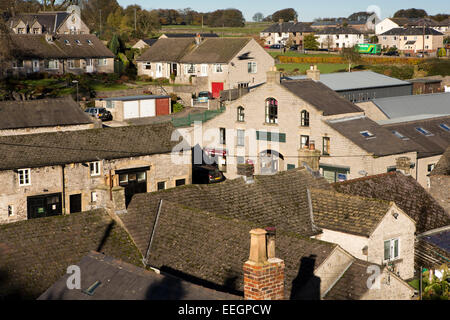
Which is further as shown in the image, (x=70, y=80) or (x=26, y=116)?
(x=70, y=80)

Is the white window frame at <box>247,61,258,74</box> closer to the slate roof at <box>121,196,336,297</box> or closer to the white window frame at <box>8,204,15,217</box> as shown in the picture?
the white window frame at <box>8,204,15,217</box>

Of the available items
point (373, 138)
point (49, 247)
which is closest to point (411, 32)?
point (373, 138)

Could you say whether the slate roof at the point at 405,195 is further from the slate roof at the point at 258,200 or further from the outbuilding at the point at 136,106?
the outbuilding at the point at 136,106

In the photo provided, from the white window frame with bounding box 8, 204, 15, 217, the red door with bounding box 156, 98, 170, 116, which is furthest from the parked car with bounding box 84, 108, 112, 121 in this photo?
the white window frame with bounding box 8, 204, 15, 217

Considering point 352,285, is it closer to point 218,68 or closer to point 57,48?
point 218,68
